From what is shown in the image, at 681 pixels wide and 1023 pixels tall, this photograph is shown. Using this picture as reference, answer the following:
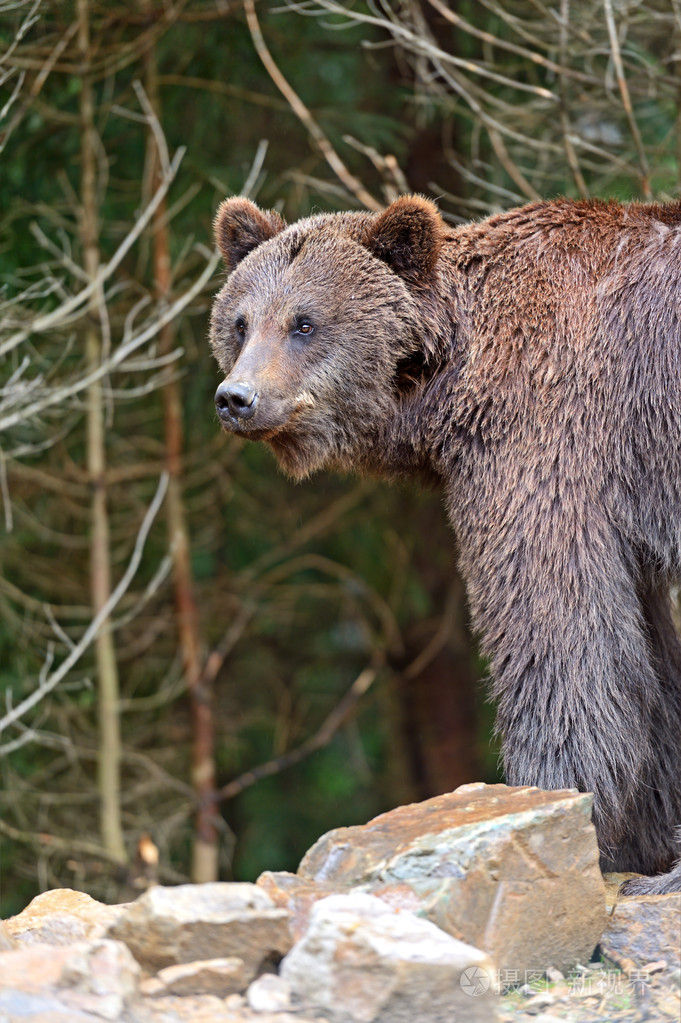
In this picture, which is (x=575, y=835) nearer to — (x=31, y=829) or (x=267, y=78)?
(x=31, y=829)

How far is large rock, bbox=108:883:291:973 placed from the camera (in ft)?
11.6

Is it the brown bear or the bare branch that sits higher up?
the brown bear

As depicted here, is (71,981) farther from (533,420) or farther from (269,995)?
(533,420)

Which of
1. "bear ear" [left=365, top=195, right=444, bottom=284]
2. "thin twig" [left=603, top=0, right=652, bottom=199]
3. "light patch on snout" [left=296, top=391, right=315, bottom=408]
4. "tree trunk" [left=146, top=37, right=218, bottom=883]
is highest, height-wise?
"thin twig" [left=603, top=0, right=652, bottom=199]

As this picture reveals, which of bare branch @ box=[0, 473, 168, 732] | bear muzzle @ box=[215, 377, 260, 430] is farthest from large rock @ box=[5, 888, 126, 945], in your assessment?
bear muzzle @ box=[215, 377, 260, 430]

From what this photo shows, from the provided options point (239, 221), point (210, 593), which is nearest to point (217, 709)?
point (210, 593)

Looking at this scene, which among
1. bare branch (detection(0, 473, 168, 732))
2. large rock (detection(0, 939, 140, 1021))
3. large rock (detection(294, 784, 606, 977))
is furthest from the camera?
bare branch (detection(0, 473, 168, 732))

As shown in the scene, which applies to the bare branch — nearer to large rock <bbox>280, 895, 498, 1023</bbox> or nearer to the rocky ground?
the rocky ground

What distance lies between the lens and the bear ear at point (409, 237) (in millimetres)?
5492

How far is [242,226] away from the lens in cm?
621

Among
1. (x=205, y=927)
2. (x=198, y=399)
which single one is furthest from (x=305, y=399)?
(x=198, y=399)

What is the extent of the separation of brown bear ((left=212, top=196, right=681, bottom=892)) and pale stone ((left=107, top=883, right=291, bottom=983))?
1.60 meters

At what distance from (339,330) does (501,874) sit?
266 cm

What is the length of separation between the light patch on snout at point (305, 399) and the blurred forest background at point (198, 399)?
91.3 inches
